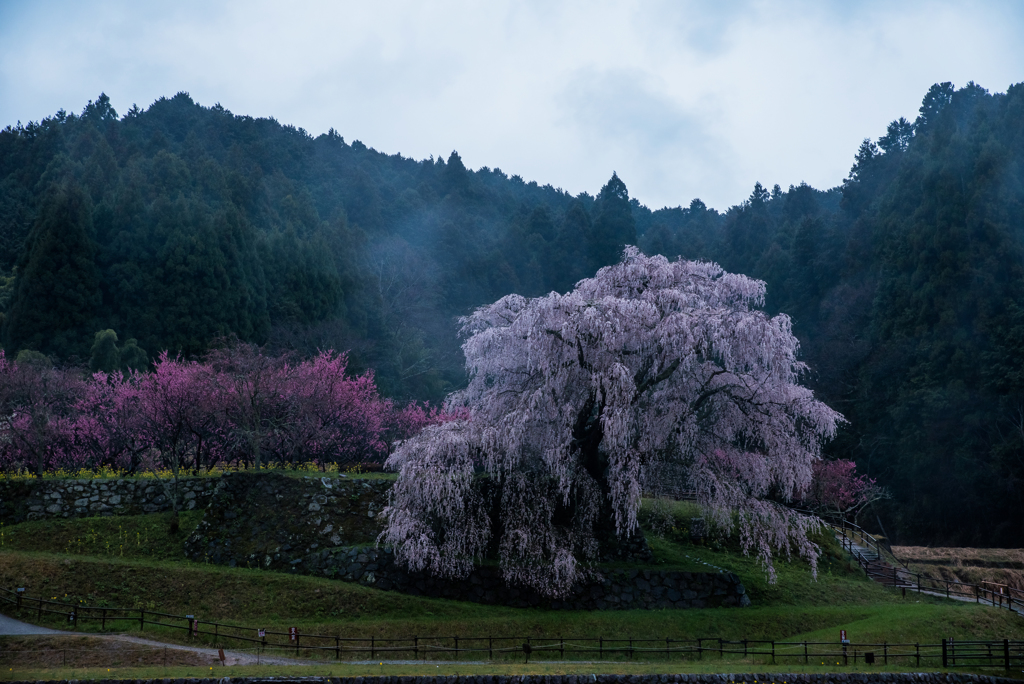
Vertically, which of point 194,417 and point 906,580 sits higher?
point 194,417

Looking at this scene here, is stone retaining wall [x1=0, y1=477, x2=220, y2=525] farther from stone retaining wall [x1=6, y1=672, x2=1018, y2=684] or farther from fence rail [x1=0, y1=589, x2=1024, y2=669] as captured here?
stone retaining wall [x1=6, y1=672, x2=1018, y2=684]

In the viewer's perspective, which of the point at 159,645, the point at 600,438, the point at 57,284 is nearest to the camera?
the point at 159,645

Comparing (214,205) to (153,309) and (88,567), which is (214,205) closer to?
(153,309)

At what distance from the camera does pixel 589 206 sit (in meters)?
102

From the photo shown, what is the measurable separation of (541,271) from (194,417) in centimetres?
5433

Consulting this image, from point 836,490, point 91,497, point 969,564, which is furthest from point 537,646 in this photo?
point 836,490

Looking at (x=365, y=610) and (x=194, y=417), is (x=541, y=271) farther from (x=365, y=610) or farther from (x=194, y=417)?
(x=365, y=610)

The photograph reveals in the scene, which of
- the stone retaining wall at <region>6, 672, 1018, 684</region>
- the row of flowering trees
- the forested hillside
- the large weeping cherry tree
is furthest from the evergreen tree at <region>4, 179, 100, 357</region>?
the stone retaining wall at <region>6, 672, 1018, 684</region>

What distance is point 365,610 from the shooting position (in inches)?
892

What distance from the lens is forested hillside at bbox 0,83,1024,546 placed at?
47.9m

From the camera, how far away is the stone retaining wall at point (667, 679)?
54.2 feet

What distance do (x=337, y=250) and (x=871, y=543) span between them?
160 ft

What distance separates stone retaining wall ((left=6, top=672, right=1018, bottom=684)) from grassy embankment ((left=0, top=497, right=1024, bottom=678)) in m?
1.92

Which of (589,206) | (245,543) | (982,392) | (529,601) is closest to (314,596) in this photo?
(245,543)
